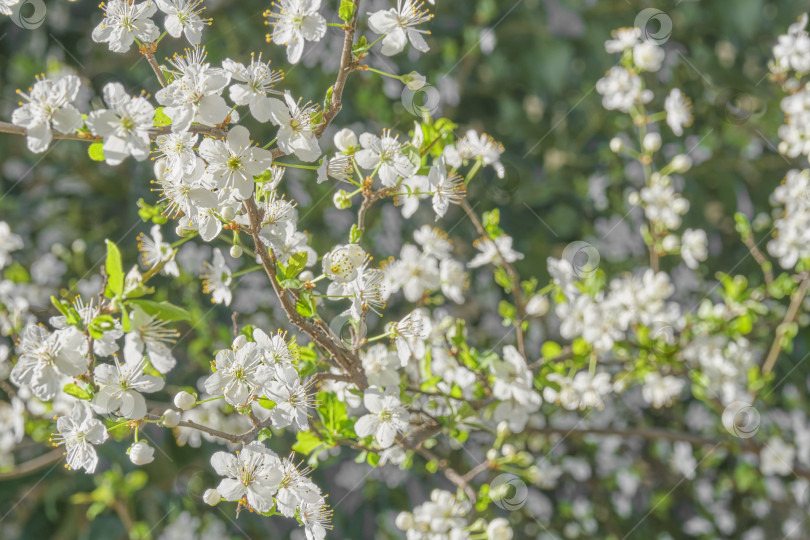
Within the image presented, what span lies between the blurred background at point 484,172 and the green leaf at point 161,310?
121cm

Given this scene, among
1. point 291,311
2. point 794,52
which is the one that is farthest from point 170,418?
point 794,52

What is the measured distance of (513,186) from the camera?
2.11 metres

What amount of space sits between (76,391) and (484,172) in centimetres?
164

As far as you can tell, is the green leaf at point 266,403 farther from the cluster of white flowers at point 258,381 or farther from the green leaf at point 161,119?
the green leaf at point 161,119

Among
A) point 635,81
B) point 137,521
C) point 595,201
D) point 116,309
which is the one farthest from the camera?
point 595,201

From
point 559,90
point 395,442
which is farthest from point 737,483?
point 395,442

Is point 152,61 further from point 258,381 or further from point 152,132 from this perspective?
point 258,381

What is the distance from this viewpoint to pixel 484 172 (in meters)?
2.15

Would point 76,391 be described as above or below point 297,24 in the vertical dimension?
below

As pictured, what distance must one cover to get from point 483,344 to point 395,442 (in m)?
1.23

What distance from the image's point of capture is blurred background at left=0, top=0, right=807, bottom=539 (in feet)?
6.44

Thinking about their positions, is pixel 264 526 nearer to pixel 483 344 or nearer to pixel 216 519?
pixel 216 519

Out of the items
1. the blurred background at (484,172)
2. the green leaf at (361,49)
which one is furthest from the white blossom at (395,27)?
the blurred background at (484,172)

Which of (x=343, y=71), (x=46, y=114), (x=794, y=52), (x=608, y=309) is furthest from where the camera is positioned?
(x=794, y=52)
